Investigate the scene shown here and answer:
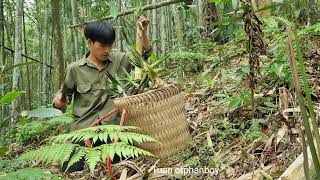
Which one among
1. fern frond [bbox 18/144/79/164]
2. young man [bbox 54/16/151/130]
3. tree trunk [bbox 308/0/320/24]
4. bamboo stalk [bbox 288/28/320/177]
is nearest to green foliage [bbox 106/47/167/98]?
young man [bbox 54/16/151/130]

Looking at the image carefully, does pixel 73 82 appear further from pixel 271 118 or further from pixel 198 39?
pixel 198 39

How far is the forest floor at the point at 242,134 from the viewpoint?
186 cm

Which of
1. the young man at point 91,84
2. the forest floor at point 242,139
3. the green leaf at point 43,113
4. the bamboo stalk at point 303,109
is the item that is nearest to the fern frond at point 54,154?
the green leaf at point 43,113

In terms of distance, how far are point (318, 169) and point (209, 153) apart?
4.14ft

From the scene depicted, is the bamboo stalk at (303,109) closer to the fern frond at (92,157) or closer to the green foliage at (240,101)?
the fern frond at (92,157)

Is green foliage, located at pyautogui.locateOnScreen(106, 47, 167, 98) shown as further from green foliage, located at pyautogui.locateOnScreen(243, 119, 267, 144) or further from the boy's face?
green foliage, located at pyautogui.locateOnScreen(243, 119, 267, 144)

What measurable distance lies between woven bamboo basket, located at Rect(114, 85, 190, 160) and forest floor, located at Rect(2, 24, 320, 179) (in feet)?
0.22

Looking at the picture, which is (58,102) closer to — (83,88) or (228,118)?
(83,88)

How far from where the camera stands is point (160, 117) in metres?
2.18

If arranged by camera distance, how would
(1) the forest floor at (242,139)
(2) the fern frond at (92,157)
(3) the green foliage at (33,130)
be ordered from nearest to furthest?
(2) the fern frond at (92,157), (1) the forest floor at (242,139), (3) the green foliage at (33,130)

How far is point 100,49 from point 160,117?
757 mm

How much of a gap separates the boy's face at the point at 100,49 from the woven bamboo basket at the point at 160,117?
2.07ft

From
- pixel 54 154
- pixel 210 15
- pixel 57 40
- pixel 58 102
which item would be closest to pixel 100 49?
pixel 58 102

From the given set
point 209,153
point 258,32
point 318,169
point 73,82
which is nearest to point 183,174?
point 209,153
